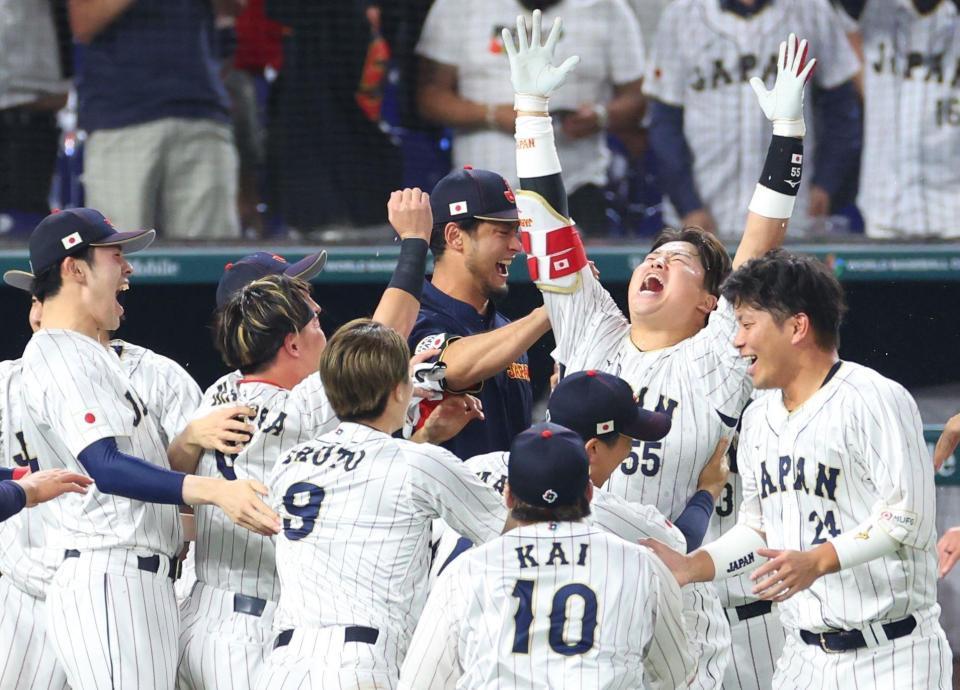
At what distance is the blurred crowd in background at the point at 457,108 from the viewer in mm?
6152

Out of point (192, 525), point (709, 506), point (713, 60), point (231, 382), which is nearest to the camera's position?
point (709, 506)

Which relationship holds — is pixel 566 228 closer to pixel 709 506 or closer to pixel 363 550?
pixel 709 506

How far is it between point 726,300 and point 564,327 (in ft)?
1.34

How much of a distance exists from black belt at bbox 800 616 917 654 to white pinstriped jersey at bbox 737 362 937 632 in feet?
0.05

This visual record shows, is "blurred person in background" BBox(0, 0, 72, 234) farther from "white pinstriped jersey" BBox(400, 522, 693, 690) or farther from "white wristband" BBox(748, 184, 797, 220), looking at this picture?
"white pinstriped jersey" BBox(400, 522, 693, 690)

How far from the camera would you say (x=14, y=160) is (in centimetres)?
626

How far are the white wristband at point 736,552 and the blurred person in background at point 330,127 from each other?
349cm

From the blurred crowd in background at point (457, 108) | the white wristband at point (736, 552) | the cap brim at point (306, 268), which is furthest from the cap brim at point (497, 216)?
the blurred crowd in background at point (457, 108)

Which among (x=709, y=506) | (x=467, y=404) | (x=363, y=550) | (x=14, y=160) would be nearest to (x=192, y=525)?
(x=467, y=404)

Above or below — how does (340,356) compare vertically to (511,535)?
above

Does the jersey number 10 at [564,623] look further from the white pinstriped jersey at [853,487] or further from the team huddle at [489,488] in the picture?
the white pinstriped jersey at [853,487]

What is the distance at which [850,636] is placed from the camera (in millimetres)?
2912

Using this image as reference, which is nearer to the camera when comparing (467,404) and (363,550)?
(363,550)

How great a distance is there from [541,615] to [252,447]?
39.4 inches
